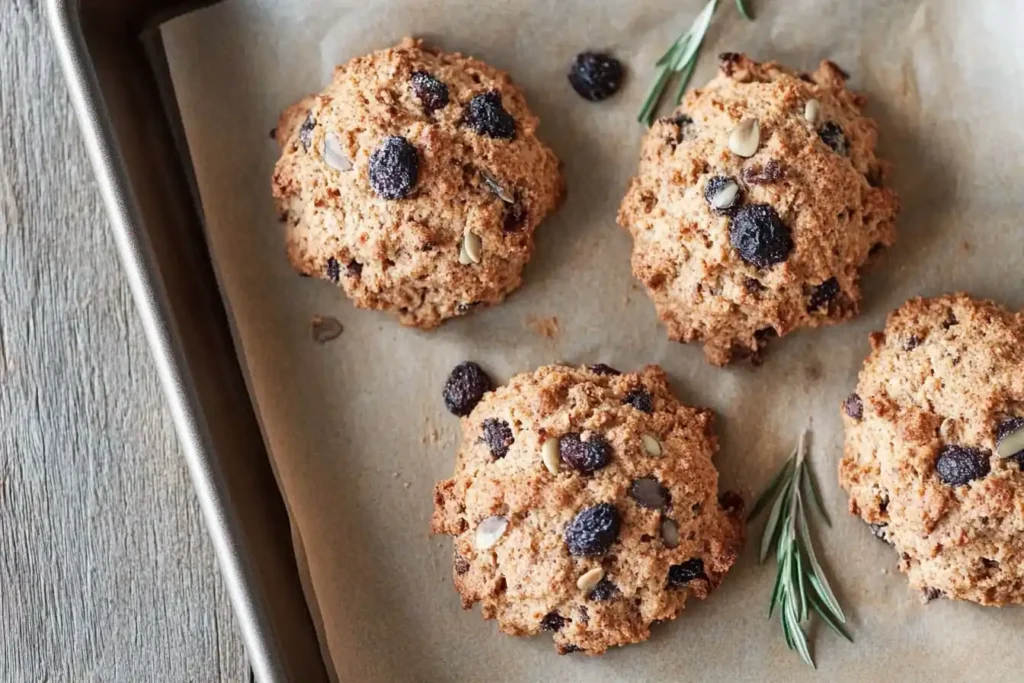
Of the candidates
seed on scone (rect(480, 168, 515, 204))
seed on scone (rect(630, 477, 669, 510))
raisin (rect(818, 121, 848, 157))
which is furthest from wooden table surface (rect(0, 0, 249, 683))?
raisin (rect(818, 121, 848, 157))

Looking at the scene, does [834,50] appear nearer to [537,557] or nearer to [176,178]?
[537,557]

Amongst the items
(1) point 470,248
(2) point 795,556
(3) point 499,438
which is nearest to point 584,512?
(3) point 499,438

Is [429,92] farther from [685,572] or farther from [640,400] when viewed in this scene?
[685,572]

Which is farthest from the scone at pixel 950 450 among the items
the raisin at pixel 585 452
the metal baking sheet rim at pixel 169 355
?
the metal baking sheet rim at pixel 169 355

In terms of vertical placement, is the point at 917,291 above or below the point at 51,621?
above

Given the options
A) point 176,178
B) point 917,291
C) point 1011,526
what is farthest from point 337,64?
point 1011,526

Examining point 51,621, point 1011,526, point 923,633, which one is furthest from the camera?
point 51,621

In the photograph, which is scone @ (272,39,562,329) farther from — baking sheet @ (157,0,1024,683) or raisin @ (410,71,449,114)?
baking sheet @ (157,0,1024,683)

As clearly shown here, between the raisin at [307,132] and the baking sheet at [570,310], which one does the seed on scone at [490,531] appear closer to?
the baking sheet at [570,310]
